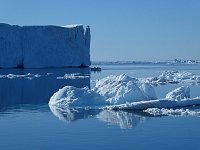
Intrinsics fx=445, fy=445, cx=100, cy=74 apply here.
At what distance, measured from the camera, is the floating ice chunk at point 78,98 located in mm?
14211

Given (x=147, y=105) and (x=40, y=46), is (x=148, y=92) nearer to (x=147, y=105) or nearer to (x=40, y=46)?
(x=147, y=105)

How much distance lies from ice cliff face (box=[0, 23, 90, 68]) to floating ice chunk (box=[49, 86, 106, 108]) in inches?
1244

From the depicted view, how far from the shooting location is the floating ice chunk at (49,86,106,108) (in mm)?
14211

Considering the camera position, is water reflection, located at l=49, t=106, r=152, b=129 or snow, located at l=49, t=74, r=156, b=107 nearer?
water reflection, located at l=49, t=106, r=152, b=129

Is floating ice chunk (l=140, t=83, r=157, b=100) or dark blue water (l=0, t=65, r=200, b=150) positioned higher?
floating ice chunk (l=140, t=83, r=157, b=100)

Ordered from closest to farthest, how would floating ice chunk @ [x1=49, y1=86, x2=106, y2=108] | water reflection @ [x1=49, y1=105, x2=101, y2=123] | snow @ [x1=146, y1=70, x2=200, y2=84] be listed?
water reflection @ [x1=49, y1=105, x2=101, y2=123] < floating ice chunk @ [x1=49, y1=86, x2=106, y2=108] < snow @ [x1=146, y1=70, x2=200, y2=84]

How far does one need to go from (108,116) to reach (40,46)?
34498 mm

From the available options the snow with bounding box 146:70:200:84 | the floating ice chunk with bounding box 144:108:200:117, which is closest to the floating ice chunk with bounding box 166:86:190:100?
the floating ice chunk with bounding box 144:108:200:117

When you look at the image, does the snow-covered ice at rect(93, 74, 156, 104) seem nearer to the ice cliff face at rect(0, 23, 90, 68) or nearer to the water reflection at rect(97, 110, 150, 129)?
the water reflection at rect(97, 110, 150, 129)

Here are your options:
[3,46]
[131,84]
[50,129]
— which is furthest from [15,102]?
[3,46]

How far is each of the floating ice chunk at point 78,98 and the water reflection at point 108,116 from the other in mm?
563

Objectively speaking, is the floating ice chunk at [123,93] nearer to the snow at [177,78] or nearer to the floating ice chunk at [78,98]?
the floating ice chunk at [78,98]

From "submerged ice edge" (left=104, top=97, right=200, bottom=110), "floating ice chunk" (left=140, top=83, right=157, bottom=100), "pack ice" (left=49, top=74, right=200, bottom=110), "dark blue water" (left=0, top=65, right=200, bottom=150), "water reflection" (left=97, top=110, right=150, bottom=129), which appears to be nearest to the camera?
"dark blue water" (left=0, top=65, right=200, bottom=150)

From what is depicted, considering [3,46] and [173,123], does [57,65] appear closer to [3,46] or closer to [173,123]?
[3,46]
